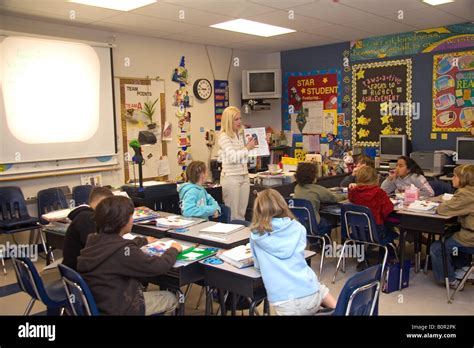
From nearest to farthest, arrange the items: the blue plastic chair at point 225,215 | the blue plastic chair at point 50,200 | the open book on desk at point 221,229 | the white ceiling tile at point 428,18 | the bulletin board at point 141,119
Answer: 1. the open book on desk at point 221,229
2. the blue plastic chair at point 225,215
3. the blue plastic chair at point 50,200
4. the white ceiling tile at point 428,18
5. the bulletin board at point 141,119

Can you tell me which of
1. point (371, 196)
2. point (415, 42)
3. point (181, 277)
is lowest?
point (181, 277)

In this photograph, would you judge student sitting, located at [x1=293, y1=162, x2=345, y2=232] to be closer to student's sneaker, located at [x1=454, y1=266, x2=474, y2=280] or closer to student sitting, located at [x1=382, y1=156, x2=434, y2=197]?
student sitting, located at [x1=382, y1=156, x2=434, y2=197]

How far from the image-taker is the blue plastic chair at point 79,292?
7.74ft

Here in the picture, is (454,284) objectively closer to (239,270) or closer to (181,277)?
(239,270)

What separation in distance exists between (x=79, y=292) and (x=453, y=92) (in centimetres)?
589

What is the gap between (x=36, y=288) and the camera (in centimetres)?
292

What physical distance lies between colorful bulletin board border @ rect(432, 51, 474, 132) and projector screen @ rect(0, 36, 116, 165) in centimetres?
461

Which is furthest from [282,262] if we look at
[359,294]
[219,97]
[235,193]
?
[219,97]

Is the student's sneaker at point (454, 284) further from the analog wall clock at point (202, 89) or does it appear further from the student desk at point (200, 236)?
the analog wall clock at point (202, 89)

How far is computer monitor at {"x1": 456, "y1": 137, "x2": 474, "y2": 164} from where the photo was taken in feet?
19.9

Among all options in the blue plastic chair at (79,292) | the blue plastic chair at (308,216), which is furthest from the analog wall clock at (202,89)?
the blue plastic chair at (79,292)

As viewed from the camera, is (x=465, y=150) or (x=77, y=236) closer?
(x=77, y=236)

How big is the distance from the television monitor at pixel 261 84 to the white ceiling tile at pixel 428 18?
8.35 ft

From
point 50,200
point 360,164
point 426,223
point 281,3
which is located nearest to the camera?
point 426,223
